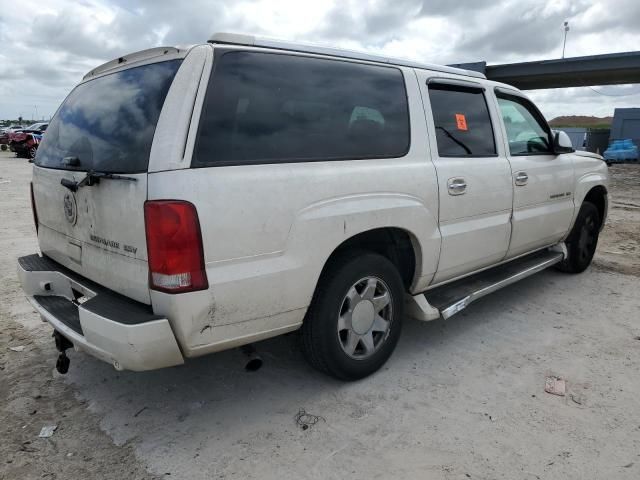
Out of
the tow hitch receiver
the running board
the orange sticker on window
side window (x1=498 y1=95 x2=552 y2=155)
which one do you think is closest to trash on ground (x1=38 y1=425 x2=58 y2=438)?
the tow hitch receiver

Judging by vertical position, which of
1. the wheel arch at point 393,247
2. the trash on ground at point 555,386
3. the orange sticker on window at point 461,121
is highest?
the orange sticker on window at point 461,121

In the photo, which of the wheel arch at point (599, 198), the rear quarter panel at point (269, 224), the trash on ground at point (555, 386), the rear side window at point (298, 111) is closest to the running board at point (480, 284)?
Answer: the trash on ground at point (555, 386)

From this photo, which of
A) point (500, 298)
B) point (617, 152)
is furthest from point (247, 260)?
point (617, 152)

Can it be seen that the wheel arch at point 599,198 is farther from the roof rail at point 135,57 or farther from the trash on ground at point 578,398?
the roof rail at point 135,57

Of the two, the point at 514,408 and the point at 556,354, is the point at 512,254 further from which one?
the point at 514,408

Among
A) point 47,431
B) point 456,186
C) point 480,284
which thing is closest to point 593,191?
point 480,284

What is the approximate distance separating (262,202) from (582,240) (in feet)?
14.2

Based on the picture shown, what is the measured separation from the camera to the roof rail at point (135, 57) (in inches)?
95.4

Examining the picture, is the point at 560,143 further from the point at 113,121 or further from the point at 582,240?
the point at 113,121

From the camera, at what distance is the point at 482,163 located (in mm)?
3586

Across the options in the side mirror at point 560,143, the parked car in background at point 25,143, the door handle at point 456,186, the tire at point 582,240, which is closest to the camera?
the door handle at point 456,186

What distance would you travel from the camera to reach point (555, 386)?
305cm

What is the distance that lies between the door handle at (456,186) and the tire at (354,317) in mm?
708

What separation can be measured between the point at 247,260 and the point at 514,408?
179 centimetres
